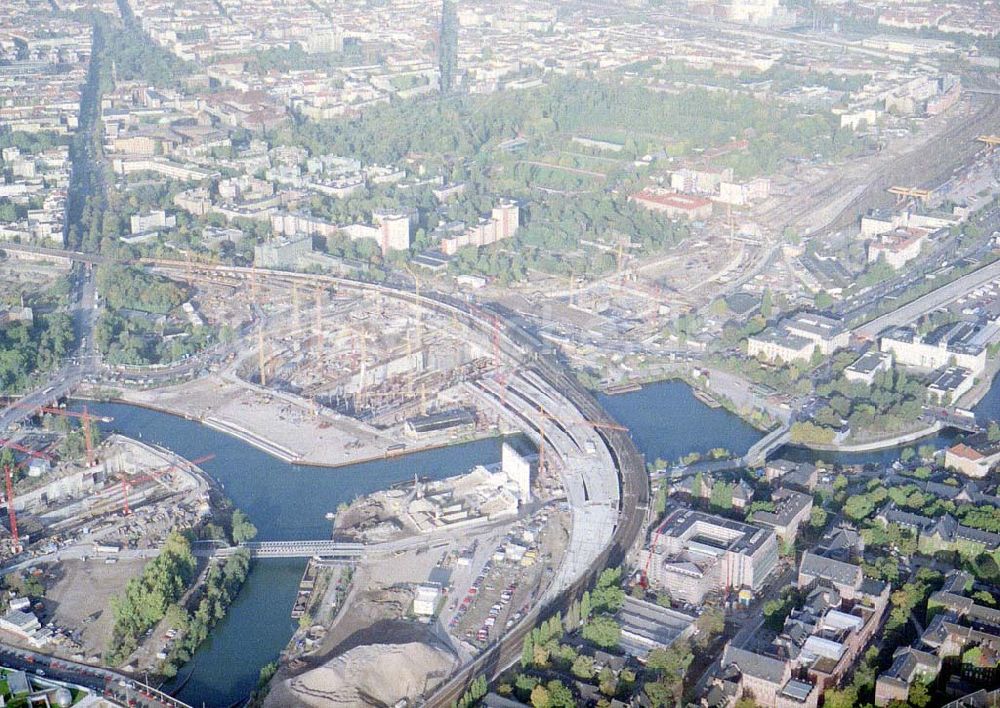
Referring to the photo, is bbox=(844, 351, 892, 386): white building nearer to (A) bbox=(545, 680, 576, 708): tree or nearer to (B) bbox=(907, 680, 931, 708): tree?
(B) bbox=(907, 680, 931, 708): tree

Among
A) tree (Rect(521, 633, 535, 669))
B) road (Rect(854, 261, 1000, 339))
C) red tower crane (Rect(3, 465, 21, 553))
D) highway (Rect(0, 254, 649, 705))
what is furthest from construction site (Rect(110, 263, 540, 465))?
road (Rect(854, 261, 1000, 339))

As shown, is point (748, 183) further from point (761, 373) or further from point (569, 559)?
point (569, 559)

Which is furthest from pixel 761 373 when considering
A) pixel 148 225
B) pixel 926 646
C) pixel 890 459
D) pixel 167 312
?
pixel 148 225

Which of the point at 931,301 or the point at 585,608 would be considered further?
the point at 931,301

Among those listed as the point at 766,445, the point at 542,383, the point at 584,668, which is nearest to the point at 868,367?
the point at 766,445

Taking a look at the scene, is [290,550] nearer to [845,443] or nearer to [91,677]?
[91,677]
